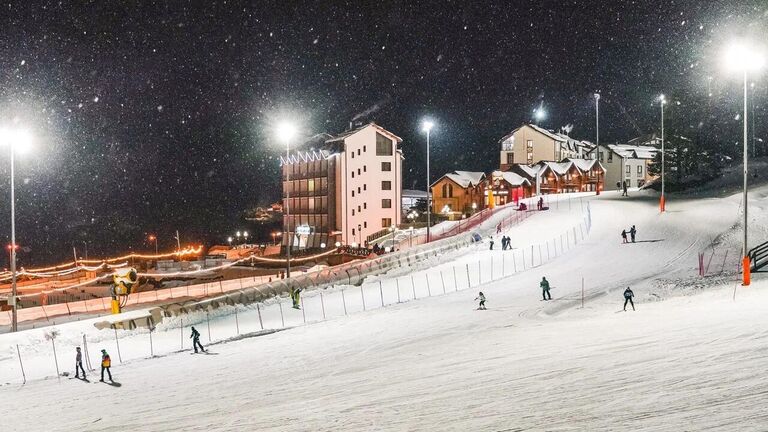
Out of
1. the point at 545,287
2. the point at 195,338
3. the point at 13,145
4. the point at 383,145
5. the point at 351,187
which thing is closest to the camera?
the point at 195,338

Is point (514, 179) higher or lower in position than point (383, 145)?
lower

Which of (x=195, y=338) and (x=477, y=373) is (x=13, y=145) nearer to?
(x=195, y=338)

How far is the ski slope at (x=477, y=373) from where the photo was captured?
10.6m

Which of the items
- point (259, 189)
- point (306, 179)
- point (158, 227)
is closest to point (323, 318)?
point (306, 179)

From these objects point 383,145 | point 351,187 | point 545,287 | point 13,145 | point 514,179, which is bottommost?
point 545,287

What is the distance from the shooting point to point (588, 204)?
54.5m

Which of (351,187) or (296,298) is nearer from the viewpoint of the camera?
(296,298)

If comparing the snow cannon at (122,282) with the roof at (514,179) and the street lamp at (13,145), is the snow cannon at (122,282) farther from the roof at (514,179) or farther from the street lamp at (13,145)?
the roof at (514,179)

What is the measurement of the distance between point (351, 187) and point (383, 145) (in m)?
7.30

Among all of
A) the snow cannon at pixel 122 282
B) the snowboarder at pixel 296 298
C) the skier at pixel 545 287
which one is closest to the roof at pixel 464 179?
the snowboarder at pixel 296 298

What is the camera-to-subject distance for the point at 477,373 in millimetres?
14539

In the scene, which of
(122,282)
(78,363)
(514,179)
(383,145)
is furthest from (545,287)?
(514,179)

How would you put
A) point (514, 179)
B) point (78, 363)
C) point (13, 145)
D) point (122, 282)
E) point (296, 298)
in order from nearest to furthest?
1. point (78, 363)
2. point (13, 145)
3. point (296, 298)
4. point (122, 282)
5. point (514, 179)

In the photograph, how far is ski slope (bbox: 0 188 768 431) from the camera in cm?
1062
